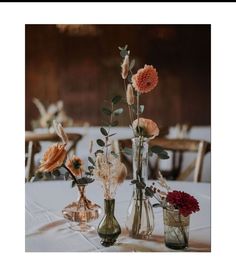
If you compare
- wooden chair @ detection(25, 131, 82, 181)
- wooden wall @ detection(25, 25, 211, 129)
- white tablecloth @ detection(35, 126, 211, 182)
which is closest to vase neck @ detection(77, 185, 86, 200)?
wooden wall @ detection(25, 25, 211, 129)

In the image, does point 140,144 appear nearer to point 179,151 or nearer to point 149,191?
point 149,191

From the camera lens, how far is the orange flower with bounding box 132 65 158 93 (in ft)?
2.70

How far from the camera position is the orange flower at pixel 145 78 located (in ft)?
2.70

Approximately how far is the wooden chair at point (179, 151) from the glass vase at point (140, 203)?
73cm

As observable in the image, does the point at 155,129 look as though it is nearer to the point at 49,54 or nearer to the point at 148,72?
the point at 148,72

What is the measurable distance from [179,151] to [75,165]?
1117 millimetres

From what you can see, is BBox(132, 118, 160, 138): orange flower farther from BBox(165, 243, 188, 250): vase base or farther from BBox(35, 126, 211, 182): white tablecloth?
BBox(35, 126, 211, 182): white tablecloth

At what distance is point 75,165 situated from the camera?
883 millimetres

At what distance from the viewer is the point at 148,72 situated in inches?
32.4

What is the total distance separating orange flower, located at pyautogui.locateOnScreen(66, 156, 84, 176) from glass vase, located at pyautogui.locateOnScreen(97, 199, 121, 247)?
92 millimetres
